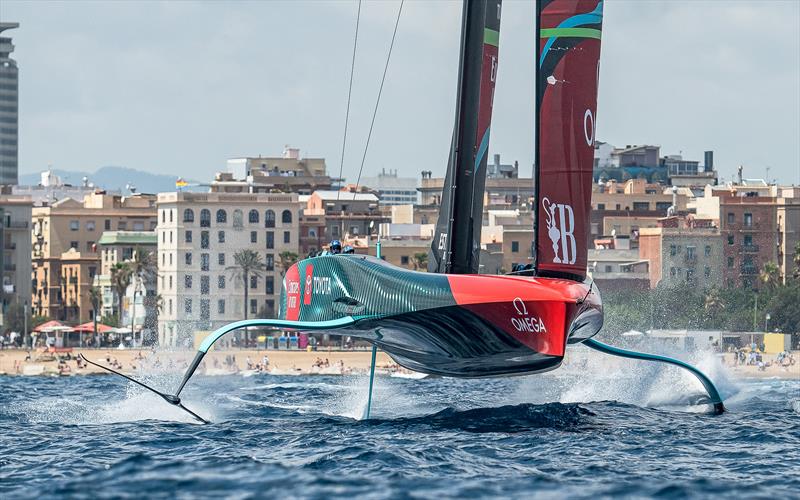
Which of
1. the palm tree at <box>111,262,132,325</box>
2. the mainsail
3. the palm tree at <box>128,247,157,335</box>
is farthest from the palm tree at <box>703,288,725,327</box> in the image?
the mainsail

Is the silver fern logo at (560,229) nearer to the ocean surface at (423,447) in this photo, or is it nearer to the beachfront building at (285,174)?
the ocean surface at (423,447)

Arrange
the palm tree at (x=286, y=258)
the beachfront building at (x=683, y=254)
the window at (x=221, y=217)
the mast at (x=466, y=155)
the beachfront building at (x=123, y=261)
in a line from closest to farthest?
the mast at (x=466, y=155) < the beachfront building at (x=683, y=254) < the palm tree at (x=286, y=258) < the window at (x=221, y=217) < the beachfront building at (x=123, y=261)

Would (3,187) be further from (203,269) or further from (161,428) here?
(161,428)

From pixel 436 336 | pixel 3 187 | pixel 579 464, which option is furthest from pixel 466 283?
pixel 3 187

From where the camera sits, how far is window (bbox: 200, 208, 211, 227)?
101 m

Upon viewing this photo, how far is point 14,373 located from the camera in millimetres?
74312

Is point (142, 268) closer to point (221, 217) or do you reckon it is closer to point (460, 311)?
point (221, 217)

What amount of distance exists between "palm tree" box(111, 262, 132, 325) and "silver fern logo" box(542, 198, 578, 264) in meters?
80.1

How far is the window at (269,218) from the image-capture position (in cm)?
10338

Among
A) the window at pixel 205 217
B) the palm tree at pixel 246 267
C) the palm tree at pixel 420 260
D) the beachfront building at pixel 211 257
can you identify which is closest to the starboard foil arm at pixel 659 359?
the palm tree at pixel 420 260

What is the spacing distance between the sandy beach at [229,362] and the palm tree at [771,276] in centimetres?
1453

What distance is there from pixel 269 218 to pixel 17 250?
674 inches

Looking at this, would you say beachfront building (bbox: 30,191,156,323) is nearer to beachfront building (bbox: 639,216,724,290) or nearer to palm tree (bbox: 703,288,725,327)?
beachfront building (bbox: 639,216,724,290)

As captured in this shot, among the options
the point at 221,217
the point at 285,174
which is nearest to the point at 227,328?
the point at 221,217
